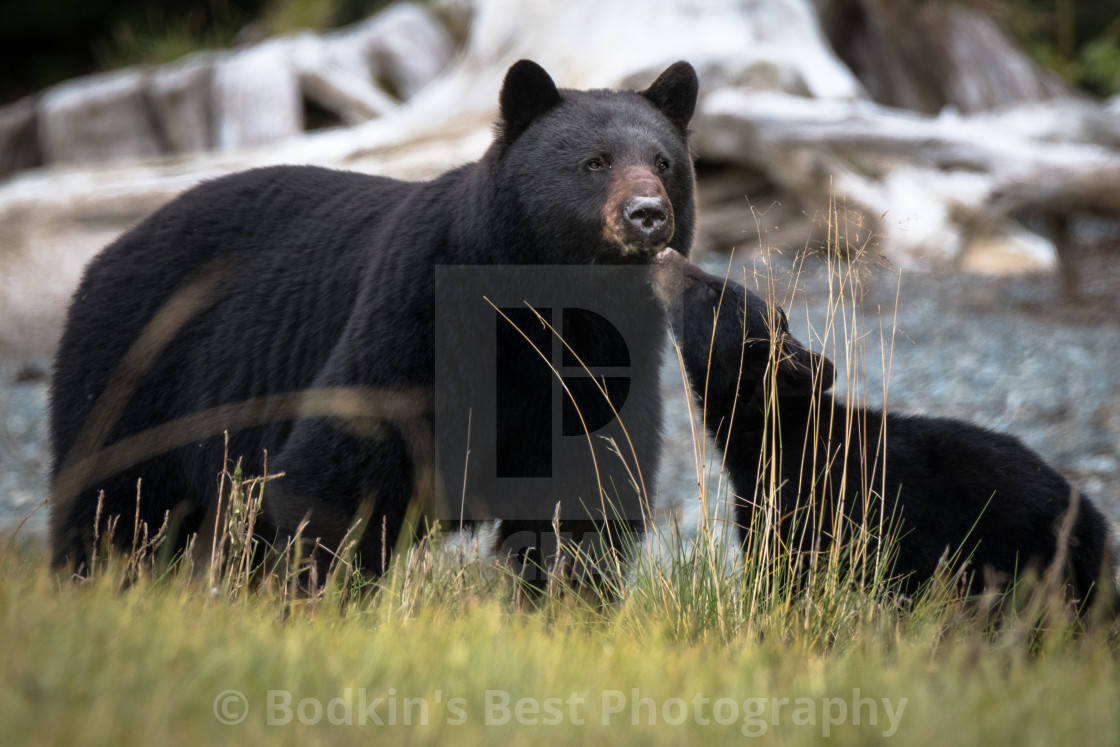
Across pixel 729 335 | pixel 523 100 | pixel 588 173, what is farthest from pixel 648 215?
pixel 523 100

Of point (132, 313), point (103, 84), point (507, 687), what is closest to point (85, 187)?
point (103, 84)

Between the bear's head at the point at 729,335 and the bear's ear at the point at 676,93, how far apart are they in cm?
74

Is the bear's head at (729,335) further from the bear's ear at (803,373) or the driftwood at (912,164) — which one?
the driftwood at (912,164)

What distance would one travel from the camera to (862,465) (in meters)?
3.33

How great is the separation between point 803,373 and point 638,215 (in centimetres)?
86

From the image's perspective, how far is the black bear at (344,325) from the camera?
11.2 ft

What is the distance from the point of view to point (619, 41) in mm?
10008

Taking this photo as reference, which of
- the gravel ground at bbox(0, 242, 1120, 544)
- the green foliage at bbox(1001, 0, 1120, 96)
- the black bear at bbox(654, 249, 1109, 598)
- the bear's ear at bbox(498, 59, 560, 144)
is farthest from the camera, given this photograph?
the green foliage at bbox(1001, 0, 1120, 96)

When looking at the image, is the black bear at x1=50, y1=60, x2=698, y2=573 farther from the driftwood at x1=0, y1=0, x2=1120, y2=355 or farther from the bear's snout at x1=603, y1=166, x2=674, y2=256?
the driftwood at x1=0, y1=0, x2=1120, y2=355

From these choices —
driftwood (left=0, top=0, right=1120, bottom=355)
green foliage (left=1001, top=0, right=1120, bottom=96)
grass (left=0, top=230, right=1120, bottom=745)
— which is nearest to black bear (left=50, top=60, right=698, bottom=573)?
grass (left=0, top=230, right=1120, bottom=745)

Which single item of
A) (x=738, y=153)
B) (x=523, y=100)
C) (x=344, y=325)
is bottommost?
(x=344, y=325)

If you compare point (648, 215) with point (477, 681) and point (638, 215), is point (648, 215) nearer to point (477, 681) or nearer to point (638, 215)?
point (638, 215)

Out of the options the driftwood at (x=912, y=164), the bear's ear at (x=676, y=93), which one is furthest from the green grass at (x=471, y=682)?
the driftwood at (x=912, y=164)

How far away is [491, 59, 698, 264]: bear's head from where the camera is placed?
11.1ft
